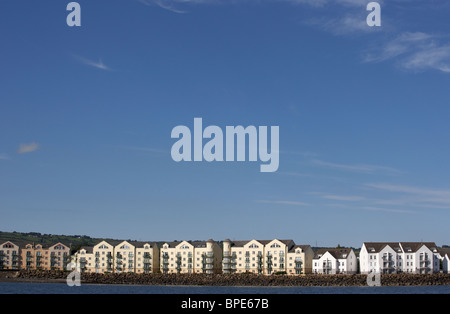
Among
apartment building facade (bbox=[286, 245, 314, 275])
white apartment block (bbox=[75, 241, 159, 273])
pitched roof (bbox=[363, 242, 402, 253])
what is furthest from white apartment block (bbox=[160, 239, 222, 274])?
pitched roof (bbox=[363, 242, 402, 253])

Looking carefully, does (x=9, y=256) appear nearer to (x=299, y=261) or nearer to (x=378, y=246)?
(x=299, y=261)

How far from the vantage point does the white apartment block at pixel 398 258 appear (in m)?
149

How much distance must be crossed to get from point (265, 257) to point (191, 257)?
21655 mm

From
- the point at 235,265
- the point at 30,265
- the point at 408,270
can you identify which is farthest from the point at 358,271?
the point at 30,265

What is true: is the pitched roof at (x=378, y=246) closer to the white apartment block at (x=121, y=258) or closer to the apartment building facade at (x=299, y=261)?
the apartment building facade at (x=299, y=261)

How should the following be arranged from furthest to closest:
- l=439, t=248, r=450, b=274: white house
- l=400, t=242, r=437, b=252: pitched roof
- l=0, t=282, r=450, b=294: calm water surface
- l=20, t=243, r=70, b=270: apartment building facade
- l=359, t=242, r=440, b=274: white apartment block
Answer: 1. l=20, t=243, r=70, b=270: apartment building facade
2. l=439, t=248, r=450, b=274: white house
3. l=400, t=242, r=437, b=252: pitched roof
4. l=359, t=242, r=440, b=274: white apartment block
5. l=0, t=282, r=450, b=294: calm water surface

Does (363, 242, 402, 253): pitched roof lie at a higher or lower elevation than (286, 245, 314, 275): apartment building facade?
higher

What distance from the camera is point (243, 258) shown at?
16012cm

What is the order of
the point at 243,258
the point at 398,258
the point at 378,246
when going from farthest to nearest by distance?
the point at 243,258
the point at 378,246
the point at 398,258

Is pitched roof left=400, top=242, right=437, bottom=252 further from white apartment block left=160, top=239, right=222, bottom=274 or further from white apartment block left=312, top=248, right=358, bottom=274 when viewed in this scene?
white apartment block left=160, top=239, right=222, bottom=274

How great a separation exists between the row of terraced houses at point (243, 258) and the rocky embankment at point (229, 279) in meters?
7.87

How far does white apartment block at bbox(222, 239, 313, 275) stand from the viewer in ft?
504

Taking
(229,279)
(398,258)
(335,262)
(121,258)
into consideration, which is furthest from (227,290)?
(121,258)
